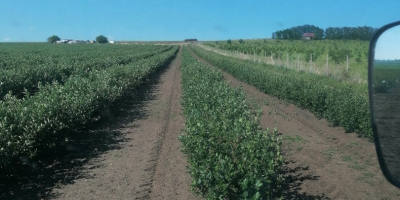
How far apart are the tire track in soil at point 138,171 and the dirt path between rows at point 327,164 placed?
1.82 meters

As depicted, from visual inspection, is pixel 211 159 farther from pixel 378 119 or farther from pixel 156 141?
pixel 156 141

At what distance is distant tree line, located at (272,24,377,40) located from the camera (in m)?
33.2

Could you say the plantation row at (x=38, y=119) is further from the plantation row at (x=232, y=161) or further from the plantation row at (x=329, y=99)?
the plantation row at (x=329, y=99)

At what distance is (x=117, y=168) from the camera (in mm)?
8234

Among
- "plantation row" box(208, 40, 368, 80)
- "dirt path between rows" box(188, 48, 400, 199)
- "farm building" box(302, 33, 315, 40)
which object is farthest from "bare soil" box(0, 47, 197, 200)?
"farm building" box(302, 33, 315, 40)

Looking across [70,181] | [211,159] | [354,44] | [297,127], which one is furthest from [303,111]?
[354,44]

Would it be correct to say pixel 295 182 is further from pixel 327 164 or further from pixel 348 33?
pixel 348 33

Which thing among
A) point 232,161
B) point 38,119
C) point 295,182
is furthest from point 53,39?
point 232,161

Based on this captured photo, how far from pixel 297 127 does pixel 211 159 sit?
293 inches

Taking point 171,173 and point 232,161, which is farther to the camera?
point 171,173

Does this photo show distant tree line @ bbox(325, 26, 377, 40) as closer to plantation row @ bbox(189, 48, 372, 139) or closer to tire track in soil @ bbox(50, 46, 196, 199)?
plantation row @ bbox(189, 48, 372, 139)

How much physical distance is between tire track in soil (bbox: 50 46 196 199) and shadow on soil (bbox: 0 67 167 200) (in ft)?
0.54

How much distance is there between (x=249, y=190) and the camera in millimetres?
4379

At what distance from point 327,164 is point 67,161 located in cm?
499
